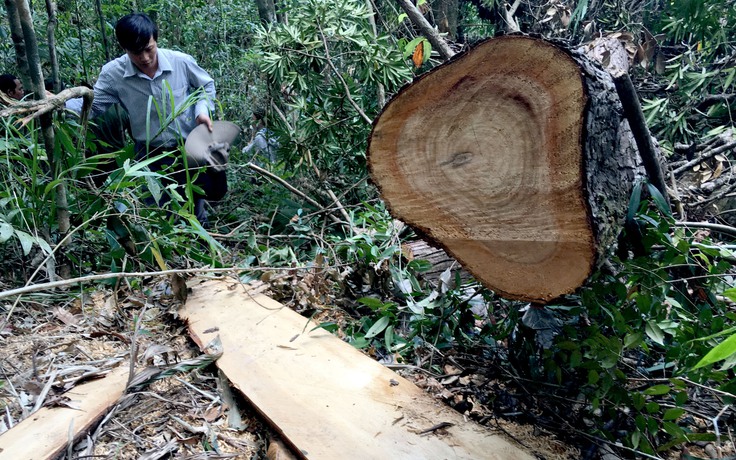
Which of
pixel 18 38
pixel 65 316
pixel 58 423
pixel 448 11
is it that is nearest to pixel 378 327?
pixel 58 423

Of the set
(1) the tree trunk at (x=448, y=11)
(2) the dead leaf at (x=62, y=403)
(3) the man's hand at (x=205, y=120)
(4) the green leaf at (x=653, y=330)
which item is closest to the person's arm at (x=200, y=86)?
(3) the man's hand at (x=205, y=120)

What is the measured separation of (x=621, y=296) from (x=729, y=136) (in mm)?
2241

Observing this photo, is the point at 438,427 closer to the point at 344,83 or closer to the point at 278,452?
the point at 278,452

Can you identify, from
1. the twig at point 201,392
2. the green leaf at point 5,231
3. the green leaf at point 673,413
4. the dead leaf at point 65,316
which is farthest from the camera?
the dead leaf at point 65,316

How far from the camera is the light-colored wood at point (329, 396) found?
1364mm

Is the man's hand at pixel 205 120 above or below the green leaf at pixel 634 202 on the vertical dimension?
above

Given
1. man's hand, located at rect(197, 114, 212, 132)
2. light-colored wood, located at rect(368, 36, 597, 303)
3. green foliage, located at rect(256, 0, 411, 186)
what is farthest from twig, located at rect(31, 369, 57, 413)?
green foliage, located at rect(256, 0, 411, 186)

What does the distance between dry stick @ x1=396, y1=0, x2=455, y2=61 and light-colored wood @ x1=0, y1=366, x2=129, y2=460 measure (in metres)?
2.60

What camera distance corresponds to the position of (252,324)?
2.13m

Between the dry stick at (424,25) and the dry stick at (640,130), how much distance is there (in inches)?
70.8

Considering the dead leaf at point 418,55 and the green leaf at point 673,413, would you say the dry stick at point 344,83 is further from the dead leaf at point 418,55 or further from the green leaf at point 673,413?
the green leaf at point 673,413

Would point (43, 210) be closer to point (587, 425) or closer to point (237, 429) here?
point (237, 429)

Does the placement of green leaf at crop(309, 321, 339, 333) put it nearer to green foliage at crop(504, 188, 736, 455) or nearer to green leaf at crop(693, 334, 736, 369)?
green foliage at crop(504, 188, 736, 455)

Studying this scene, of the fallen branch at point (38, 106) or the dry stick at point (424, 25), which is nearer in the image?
the fallen branch at point (38, 106)
